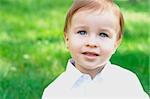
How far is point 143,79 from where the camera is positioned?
175 inches

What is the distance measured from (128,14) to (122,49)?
2.03 m

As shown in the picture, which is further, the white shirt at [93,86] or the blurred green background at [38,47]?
the blurred green background at [38,47]

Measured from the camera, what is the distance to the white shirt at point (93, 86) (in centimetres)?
306

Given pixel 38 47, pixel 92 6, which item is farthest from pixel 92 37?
pixel 38 47

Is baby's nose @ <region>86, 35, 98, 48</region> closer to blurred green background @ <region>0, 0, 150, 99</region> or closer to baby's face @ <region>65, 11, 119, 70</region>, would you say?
baby's face @ <region>65, 11, 119, 70</region>

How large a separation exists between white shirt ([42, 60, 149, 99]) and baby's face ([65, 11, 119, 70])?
70 millimetres

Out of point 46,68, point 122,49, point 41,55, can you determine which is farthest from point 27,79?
point 122,49

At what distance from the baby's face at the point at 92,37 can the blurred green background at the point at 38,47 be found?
0.83m

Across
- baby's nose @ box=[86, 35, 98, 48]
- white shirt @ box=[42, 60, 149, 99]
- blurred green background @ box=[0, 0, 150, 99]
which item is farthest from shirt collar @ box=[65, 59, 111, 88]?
blurred green background @ box=[0, 0, 150, 99]

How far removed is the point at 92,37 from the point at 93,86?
278 millimetres

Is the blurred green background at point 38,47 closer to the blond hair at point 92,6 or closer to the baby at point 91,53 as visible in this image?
the baby at point 91,53

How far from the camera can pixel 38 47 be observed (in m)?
5.17

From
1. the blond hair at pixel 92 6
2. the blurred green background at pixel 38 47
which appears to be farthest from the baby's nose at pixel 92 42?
the blurred green background at pixel 38 47

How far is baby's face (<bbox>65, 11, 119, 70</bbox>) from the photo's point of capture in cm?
299
